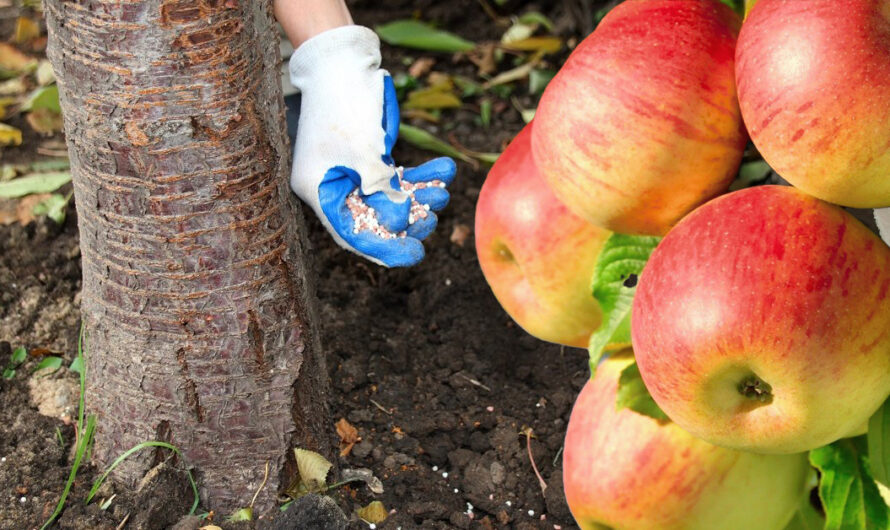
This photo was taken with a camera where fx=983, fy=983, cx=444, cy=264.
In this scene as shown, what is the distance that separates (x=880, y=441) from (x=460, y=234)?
1.24m

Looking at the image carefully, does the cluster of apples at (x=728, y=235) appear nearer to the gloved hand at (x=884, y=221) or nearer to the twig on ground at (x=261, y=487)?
the gloved hand at (x=884, y=221)

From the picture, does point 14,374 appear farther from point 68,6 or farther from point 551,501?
point 551,501

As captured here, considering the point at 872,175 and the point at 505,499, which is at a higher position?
the point at 872,175

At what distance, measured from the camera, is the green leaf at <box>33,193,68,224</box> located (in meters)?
2.31

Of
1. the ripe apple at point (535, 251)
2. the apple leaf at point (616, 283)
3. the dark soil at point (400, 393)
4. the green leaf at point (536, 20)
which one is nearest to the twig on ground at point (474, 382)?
the dark soil at point (400, 393)

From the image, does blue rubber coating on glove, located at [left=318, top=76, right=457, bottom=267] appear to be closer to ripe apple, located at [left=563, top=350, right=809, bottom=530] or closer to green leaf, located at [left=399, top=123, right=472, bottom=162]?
ripe apple, located at [left=563, top=350, right=809, bottom=530]

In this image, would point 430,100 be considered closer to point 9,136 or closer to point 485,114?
A: point 485,114

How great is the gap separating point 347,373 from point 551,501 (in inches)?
18.8

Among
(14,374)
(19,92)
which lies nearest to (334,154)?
(14,374)

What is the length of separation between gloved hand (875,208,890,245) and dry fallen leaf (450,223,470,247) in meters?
1.12

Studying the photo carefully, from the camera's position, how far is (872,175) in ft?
3.76

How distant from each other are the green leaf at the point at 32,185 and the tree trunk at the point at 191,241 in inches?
36.1

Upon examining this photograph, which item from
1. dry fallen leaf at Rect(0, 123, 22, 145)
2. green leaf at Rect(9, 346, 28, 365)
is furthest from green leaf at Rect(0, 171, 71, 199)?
green leaf at Rect(9, 346, 28, 365)

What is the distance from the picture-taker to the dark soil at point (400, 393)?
1652mm
